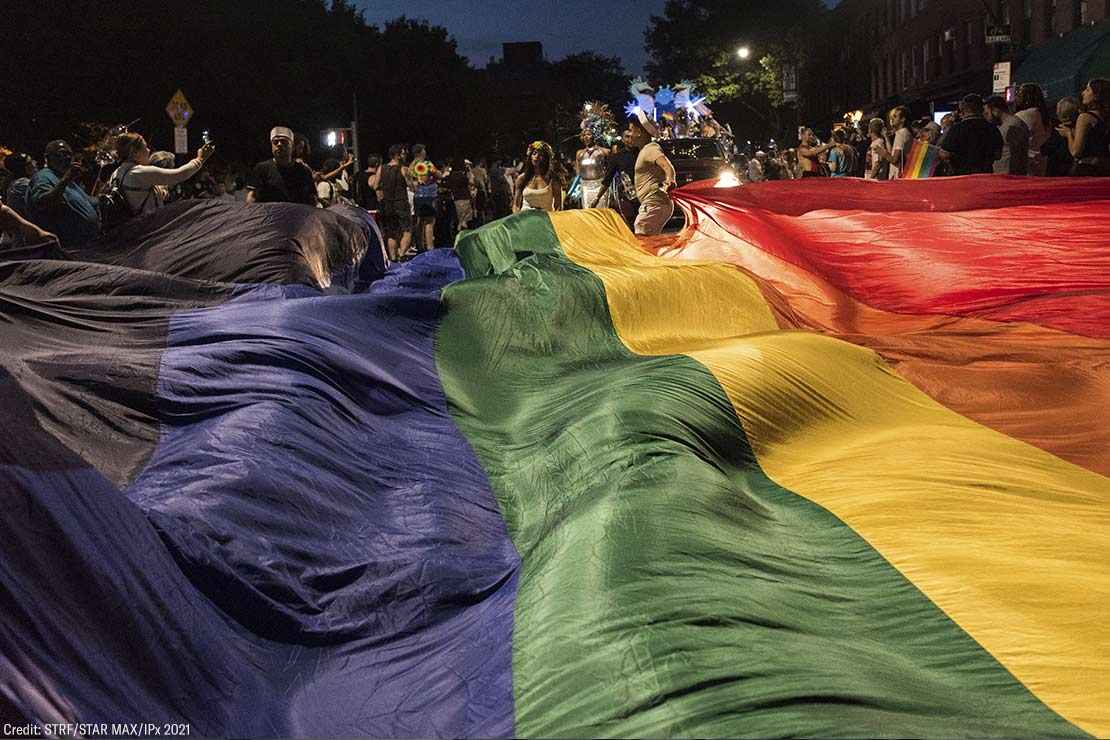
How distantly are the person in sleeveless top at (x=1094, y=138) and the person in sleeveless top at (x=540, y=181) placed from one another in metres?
5.56

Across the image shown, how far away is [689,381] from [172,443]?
6.88 ft

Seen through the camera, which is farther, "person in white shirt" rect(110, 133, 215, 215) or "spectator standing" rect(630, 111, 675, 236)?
"spectator standing" rect(630, 111, 675, 236)

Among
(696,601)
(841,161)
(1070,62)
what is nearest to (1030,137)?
(841,161)

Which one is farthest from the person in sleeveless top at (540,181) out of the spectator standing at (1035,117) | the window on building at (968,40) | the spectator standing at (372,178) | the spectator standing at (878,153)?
the window on building at (968,40)

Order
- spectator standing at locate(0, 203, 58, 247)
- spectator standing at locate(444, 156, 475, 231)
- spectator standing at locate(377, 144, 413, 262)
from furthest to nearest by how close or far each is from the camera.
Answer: spectator standing at locate(444, 156, 475, 231) → spectator standing at locate(377, 144, 413, 262) → spectator standing at locate(0, 203, 58, 247)

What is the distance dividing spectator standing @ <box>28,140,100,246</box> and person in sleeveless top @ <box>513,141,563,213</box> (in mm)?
4953

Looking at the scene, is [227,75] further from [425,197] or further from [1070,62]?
[1070,62]

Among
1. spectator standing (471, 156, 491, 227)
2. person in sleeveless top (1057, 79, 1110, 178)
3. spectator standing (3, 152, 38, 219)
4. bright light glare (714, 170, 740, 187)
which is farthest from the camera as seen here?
spectator standing (471, 156, 491, 227)

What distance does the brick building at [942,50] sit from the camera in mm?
24938

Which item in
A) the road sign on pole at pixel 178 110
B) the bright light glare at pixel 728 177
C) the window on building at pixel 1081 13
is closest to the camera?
the bright light glare at pixel 728 177

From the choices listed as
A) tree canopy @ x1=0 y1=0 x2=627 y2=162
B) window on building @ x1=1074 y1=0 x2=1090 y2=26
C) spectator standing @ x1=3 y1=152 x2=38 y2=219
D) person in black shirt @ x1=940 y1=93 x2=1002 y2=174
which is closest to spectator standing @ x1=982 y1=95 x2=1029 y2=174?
person in black shirt @ x1=940 y1=93 x2=1002 y2=174

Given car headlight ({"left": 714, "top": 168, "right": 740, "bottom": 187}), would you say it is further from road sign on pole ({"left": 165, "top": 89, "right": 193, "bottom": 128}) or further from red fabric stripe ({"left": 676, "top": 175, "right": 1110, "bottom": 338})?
red fabric stripe ({"left": 676, "top": 175, "right": 1110, "bottom": 338})

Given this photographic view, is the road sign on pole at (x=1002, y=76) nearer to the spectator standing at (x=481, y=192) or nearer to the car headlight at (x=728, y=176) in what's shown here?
the car headlight at (x=728, y=176)

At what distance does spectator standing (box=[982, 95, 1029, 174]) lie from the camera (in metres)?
12.2
